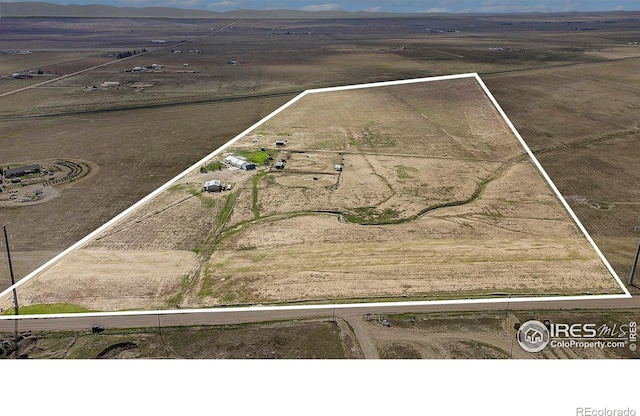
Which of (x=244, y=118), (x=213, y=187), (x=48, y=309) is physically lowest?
(x=48, y=309)

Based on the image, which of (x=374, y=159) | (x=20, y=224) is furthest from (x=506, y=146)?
(x=20, y=224)

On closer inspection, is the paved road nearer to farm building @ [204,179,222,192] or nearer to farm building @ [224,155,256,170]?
farm building @ [204,179,222,192]

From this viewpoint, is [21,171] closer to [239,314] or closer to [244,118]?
[244,118]

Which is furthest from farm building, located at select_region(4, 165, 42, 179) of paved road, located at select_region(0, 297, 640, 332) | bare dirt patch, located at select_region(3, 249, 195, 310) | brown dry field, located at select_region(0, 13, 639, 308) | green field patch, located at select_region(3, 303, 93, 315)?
paved road, located at select_region(0, 297, 640, 332)

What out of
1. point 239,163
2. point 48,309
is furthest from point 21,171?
point 48,309

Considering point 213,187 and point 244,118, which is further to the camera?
point 244,118

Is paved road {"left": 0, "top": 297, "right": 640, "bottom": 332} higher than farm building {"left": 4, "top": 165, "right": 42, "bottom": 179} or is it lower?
lower

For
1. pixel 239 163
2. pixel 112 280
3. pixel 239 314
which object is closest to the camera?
pixel 239 314

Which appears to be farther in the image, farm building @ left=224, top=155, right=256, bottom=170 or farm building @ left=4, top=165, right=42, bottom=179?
farm building @ left=224, top=155, right=256, bottom=170
